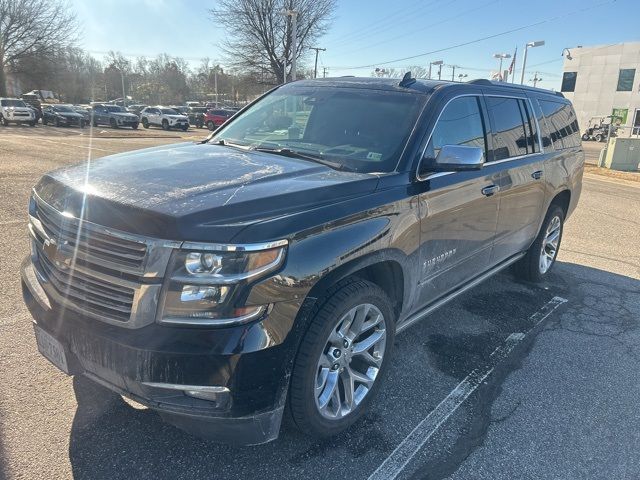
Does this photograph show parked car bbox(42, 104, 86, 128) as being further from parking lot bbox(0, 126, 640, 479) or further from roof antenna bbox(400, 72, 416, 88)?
roof antenna bbox(400, 72, 416, 88)

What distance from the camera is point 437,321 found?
432 centimetres

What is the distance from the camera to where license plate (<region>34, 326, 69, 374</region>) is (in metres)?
2.36

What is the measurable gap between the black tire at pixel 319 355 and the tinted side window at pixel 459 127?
1.11 meters

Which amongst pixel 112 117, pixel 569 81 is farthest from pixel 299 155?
pixel 569 81

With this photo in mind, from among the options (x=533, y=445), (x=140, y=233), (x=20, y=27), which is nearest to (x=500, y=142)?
(x=533, y=445)

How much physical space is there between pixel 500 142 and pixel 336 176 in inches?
76.6

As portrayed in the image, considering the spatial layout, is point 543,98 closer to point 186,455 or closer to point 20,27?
point 186,455

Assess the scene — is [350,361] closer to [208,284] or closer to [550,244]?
[208,284]

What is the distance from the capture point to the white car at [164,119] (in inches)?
1437

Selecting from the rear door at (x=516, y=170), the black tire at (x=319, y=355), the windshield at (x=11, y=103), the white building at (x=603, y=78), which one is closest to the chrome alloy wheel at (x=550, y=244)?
the rear door at (x=516, y=170)

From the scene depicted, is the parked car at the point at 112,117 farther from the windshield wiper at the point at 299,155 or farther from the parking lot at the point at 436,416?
the windshield wiper at the point at 299,155

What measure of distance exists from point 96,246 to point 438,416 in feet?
7.09

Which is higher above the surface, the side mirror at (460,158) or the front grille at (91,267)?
the side mirror at (460,158)

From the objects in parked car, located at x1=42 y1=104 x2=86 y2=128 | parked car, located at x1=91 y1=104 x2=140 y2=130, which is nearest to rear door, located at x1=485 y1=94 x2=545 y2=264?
parked car, located at x1=91 y1=104 x2=140 y2=130
